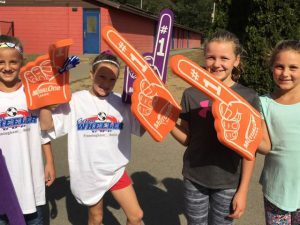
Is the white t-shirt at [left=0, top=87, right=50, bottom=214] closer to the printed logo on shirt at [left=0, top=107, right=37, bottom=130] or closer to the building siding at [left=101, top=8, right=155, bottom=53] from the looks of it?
the printed logo on shirt at [left=0, top=107, right=37, bottom=130]

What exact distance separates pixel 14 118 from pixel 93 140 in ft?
1.69

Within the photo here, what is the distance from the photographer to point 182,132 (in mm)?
2299

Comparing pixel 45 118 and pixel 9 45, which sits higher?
pixel 9 45

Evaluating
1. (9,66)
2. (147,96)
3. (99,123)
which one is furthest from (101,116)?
(9,66)

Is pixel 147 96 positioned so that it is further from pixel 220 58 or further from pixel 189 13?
pixel 189 13

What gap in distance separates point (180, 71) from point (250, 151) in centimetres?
58

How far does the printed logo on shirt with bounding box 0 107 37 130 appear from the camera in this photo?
219 cm

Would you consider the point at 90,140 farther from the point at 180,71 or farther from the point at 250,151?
A: the point at 250,151

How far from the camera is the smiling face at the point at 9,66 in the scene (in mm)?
2154

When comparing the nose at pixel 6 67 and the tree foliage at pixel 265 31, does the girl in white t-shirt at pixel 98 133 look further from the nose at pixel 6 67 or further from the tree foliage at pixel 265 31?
the tree foliage at pixel 265 31

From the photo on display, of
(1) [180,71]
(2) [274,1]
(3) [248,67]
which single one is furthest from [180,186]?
(2) [274,1]

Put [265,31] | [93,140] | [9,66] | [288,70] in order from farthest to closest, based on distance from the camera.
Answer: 1. [265,31]
2. [93,140]
3. [9,66]
4. [288,70]

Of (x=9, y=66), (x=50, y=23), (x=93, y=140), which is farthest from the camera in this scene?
(x=50, y=23)

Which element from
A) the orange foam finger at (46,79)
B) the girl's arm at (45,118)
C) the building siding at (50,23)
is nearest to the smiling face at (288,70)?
the orange foam finger at (46,79)
